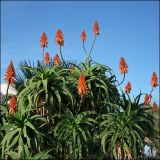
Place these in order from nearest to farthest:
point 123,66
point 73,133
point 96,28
Result: point 73,133, point 123,66, point 96,28

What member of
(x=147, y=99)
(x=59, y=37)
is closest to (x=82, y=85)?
(x=59, y=37)

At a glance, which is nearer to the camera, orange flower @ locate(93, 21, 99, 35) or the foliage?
the foliage

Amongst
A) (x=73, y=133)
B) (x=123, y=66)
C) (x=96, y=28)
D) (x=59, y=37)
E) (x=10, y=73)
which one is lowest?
Result: (x=73, y=133)

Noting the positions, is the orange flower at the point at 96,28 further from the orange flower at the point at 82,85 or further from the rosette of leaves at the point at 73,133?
the rosette of leaves at the point at 73,133

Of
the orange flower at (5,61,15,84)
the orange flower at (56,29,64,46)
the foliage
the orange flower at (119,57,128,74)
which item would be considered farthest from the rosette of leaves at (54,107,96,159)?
the orange flower at (56,29,64,46)

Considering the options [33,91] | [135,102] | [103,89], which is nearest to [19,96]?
[33,91]

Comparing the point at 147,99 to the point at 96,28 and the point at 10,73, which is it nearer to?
the point at 96,28

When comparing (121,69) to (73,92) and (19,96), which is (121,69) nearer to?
(73,92)

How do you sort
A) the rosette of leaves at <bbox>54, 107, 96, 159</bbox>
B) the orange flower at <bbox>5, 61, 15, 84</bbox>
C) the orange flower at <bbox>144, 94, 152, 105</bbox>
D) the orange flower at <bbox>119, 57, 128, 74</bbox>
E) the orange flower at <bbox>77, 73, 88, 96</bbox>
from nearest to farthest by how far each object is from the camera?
the orange flower at <bbox>77, 73, 88, 96</bbox> < the rosette of leaves at <bbox>54, 107, 96, 159</bbox> < the orange flower at <bbox>5, 61, 15, 84</bbox> < the orange flower at <bbox>119, 57, 128, 74</bbox> < the orange flower at <bbox>144, 94, 152, 105</bbox>

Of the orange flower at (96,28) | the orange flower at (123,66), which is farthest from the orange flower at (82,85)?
the orange flower at (96,28)

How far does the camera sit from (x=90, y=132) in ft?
35.1

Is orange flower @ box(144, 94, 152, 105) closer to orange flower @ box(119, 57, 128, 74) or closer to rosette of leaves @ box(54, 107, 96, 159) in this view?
orange flower @ box(119, 57, 128, 74)

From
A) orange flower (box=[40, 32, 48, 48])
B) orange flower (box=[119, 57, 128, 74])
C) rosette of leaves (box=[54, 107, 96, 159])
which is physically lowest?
rosette of leaves (box=[54, 107, 96, 159])

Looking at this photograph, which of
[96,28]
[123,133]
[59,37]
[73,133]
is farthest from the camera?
[96,28]
